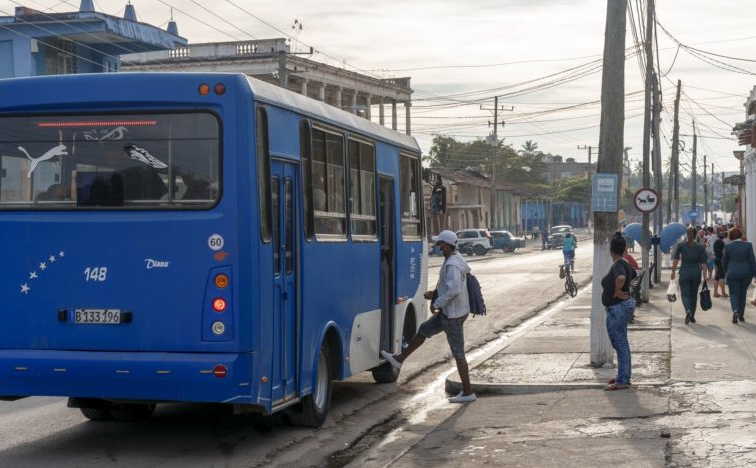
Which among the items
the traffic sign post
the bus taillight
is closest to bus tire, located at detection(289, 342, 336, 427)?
the bus taillight

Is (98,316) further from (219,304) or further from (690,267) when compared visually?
(690,267)

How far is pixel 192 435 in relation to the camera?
11.0m

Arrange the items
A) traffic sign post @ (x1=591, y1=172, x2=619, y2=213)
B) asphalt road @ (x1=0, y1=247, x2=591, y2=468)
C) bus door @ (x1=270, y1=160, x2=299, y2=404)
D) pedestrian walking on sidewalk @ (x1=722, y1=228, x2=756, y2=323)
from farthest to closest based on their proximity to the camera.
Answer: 1. pedestrian walking on sidewalk @ (x1=722, y1=228, x2=756, y2=323)
2. traffic sign post @ (x1=591, y1=172, x2=619, y2=213)
3. bus door @ (x1=270, y1=160, x2=299, y2=404)
4. asphalt road @ (x1=0, y1=247, x2=591, y2=468)

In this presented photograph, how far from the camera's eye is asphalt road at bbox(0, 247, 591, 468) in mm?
9836

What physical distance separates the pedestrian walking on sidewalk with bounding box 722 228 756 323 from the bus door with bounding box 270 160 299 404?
12.2 meters

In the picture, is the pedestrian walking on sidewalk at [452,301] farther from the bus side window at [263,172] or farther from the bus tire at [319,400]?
the bus side window at [263,172]

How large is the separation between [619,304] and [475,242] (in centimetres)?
6143

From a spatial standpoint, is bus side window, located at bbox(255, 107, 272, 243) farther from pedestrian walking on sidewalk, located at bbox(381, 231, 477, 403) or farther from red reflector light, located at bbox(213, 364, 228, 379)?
pedestrian walking on sidewalk, located at bbox(381, 231, 477, 403)

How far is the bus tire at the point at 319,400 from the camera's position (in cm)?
1114

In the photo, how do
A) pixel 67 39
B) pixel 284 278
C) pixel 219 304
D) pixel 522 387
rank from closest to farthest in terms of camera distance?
1. pixel 219 304
2. pixel 284 278
3. pixel 522 387
4. pixel 67 39

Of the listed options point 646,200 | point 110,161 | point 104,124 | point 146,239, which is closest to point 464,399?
point 146,239

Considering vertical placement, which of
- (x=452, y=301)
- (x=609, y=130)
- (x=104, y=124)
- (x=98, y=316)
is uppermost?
(x=609, y=130)

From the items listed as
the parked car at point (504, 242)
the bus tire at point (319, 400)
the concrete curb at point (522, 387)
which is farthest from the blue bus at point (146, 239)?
the parked car at point (504, 242)

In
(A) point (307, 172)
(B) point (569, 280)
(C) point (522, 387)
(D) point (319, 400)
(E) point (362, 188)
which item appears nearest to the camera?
(A) point (307, 172)
